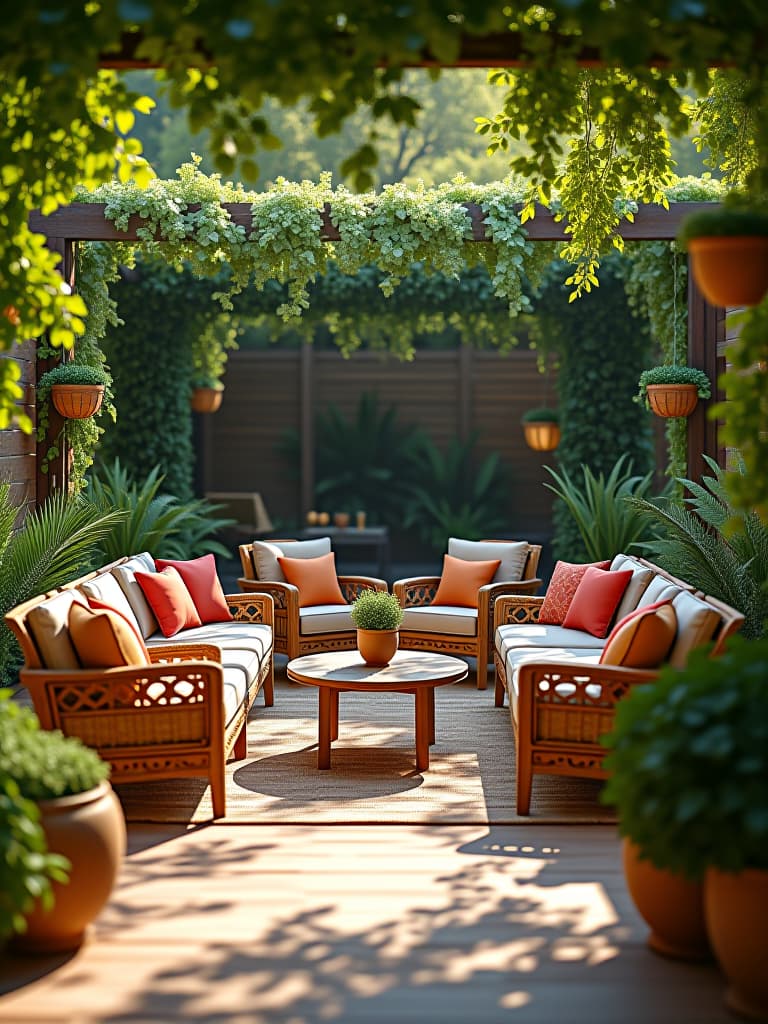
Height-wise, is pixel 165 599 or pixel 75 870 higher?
pixel 165 599

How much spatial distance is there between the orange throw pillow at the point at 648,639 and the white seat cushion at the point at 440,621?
2521 millimetres

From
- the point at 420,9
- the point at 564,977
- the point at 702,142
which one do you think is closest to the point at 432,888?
the point at 564,977

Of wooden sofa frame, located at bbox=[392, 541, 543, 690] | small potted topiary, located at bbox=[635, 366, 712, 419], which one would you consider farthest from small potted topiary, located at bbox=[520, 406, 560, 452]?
wooden sofa frame, located at bbox=[392, 541, 543, 690]

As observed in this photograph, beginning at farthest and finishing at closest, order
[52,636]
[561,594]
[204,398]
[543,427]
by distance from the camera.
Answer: [204,398], [543,427], [561,594], [52,636]

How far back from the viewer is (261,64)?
2926mm

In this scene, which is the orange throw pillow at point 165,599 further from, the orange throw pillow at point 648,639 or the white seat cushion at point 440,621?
the orange throw pillow at point 648,639

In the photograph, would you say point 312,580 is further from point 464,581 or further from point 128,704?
point 128,704

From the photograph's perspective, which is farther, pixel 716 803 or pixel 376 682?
pixel 376 682

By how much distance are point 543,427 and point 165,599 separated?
5418mm

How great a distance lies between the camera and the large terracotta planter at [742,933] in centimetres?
278

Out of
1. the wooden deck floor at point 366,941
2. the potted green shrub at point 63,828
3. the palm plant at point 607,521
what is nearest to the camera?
the wooden deck floor at point 366,941

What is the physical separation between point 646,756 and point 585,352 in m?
7.13

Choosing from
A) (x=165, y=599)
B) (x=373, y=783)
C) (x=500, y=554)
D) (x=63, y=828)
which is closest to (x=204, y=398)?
(x=500, y=554)

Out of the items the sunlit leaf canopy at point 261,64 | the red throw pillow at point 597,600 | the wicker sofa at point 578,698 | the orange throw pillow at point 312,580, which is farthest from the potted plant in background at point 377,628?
the sunlit leaf canopy at point 261,64
